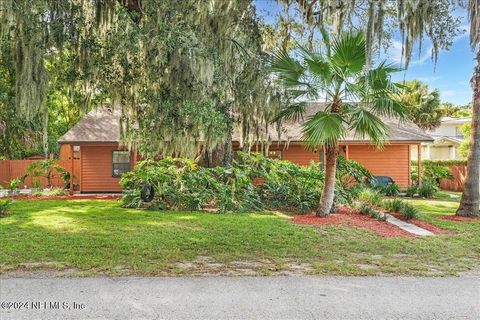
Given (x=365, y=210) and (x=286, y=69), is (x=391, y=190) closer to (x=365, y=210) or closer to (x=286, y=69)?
(x=365, y=210)

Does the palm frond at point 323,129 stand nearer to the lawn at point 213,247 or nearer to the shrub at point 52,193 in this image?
the lawn at point 213,247

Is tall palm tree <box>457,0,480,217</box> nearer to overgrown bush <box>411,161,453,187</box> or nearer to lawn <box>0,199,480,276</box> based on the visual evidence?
lawn <box>0,199,480,276</box>

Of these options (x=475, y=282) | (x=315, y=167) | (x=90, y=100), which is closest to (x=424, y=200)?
(x=315, y=167)

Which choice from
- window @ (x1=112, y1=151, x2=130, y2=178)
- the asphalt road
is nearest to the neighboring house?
window @ (x1=112, y1=151, x2=130, y2=178)

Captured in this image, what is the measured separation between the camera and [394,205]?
35.5 ft

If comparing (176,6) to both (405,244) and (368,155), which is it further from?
(368,155)

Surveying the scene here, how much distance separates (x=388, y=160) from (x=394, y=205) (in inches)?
282

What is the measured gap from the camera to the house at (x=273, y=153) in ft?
54.0

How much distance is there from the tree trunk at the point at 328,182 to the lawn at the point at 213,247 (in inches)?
37.9

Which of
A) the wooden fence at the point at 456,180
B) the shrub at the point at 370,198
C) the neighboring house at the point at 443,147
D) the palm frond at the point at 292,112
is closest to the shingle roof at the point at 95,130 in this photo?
the palm frond at the point at 292,112

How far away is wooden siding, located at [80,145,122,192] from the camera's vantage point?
55.9 ft

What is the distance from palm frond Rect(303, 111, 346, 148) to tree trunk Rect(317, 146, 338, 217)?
94cm

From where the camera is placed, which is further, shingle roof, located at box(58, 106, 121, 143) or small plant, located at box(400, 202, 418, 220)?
shingle roof, located at box(58, 106, 121, 143)

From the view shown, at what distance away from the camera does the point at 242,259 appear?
5691mm
